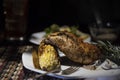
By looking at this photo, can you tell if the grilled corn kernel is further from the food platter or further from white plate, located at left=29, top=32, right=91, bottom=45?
white plate, located at left=29, top=32, right=91, bottom=45

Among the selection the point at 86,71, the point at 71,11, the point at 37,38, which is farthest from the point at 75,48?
the point at 71,11

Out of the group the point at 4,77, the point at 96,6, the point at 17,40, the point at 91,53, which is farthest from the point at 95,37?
the point at 96,6

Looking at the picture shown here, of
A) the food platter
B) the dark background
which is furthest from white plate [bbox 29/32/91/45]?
the dark background

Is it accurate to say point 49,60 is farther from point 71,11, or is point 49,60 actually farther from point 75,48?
point 71,11

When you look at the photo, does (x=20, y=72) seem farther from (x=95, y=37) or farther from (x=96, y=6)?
(x=96, y=6)

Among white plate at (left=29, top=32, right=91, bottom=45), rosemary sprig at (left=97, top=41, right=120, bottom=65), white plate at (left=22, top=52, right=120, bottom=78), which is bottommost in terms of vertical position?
white plate at (left=22, top=52, right=120, bottom=78)

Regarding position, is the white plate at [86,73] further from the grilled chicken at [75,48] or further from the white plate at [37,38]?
the white plate at [37,38]
